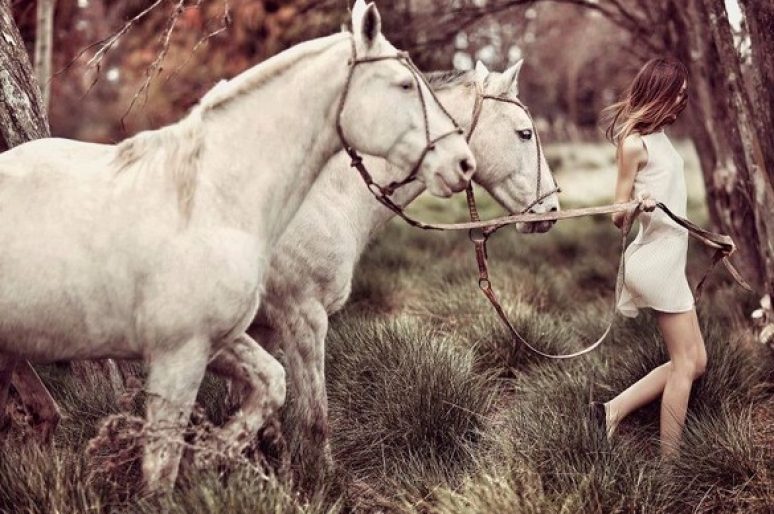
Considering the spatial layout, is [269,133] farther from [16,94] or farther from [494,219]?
[16,94]

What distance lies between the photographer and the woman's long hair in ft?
13.5

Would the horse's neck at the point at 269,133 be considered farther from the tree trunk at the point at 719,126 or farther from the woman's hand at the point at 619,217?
the tree trunk at the point at 719,126

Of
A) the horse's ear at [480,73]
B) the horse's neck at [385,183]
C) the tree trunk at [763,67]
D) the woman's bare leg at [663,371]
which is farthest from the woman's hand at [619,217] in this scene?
the tree trunk at [763,67]

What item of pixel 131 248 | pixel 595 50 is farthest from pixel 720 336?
pixel 595 50

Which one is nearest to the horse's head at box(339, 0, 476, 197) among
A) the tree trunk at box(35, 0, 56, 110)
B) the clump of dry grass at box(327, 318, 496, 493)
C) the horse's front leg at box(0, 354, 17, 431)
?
the clump of dry grass at box(327, 318, 496, 493)

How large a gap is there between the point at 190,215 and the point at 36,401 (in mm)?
1445

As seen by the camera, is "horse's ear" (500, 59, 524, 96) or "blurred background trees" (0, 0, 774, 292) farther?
"blurred background trees" (0, 0, 774, 292)

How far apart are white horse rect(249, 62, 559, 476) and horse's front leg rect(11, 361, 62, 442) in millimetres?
1046

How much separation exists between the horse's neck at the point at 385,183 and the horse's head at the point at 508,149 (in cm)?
9

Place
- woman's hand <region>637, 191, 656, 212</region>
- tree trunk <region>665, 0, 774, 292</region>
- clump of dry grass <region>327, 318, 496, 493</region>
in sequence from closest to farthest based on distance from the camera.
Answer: woman's hand <region>637, 191, 656, 212</region> < clump of dry grass <region>327, 318, 496, 493</region> < tree trunk <region>665, 0, 774, 292</region>

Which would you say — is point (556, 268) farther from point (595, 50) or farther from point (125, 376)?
point (595, 50)

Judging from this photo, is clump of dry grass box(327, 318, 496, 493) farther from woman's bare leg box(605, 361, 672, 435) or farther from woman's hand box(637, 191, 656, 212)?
woman's hand box(637, 191, 656, 212)

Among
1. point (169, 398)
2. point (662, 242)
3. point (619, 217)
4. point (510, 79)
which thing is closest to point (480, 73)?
point (510, 79)

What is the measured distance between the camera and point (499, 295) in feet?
24.8
